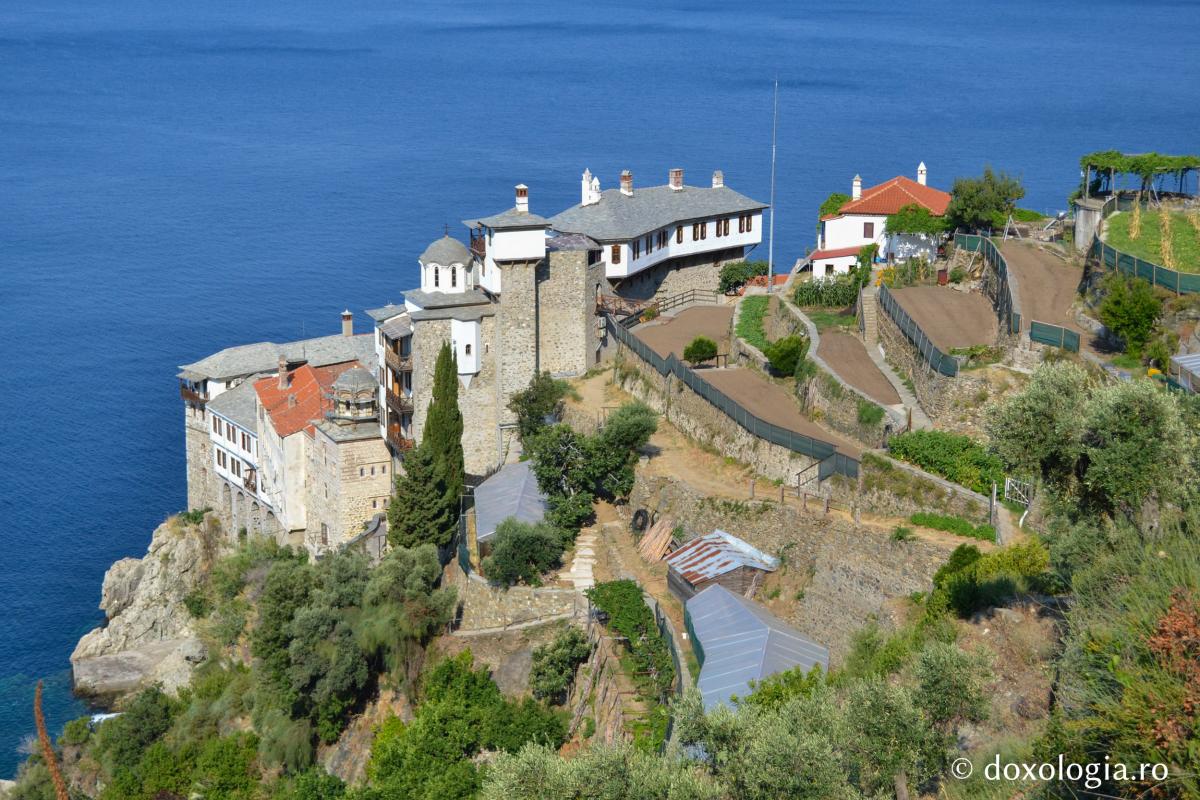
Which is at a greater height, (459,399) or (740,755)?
(740,755)

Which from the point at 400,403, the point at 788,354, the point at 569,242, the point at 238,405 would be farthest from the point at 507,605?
the point at 238,405

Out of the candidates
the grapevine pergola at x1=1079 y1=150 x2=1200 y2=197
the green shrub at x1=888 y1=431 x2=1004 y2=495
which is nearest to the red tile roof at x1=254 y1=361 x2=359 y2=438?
the green shrub at x1=888 y1=431 x2=1004 y2=495

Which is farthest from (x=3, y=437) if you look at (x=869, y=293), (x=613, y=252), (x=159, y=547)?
(x=869, y=293)

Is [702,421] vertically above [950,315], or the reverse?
[950,315]

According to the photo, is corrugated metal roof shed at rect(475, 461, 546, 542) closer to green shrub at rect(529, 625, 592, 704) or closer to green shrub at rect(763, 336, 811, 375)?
green shrub at rect(529, 625, 592, 704)

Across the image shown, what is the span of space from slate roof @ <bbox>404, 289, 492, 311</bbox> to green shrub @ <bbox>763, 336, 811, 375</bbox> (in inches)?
395

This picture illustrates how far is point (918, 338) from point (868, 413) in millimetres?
3502

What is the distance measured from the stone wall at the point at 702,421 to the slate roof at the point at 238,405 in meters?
14.8

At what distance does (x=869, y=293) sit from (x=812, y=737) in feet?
94.2

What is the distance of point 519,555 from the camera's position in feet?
129

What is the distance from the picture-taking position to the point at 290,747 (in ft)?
135

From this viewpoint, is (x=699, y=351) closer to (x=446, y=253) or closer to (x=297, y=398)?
(x=446, y=253)

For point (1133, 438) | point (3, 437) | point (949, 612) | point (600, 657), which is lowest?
point (3, 437)

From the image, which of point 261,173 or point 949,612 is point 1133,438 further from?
point 261,173
